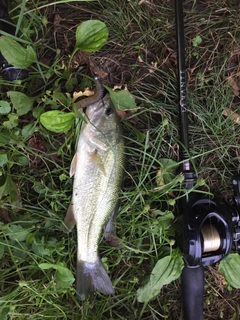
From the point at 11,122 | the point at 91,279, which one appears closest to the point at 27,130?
the point at 11,122

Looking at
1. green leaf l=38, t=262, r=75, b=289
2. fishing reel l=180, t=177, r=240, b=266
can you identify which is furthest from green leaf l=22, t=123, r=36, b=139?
fishing reel l=180, t=177, r=240, b=266

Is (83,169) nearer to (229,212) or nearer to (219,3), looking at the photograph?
(229,212)

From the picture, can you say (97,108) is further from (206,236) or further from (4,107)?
(206,236)

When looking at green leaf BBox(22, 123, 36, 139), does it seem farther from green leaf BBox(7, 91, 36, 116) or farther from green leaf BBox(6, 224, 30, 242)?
green leaf BBox(6, 224, 30, 242)

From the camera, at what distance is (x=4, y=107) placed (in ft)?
6.01

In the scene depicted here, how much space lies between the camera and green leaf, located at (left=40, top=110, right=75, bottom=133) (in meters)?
1.75

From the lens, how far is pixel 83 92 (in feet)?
6.25

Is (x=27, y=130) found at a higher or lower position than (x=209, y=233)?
higher

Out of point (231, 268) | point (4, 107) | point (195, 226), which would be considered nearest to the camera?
point (195, 226)

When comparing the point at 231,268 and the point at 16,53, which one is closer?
the point at 16,53

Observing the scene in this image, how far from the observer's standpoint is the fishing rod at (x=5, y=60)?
5.79ft

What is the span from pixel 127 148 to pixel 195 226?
532 mm

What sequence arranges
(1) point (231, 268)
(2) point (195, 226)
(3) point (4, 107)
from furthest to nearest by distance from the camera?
(1) point (231, 268) → (3) point (4, 107) → (2) point (195, 226)

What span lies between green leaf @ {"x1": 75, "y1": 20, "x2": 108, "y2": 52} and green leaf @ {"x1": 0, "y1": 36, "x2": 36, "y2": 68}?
0.22 m
